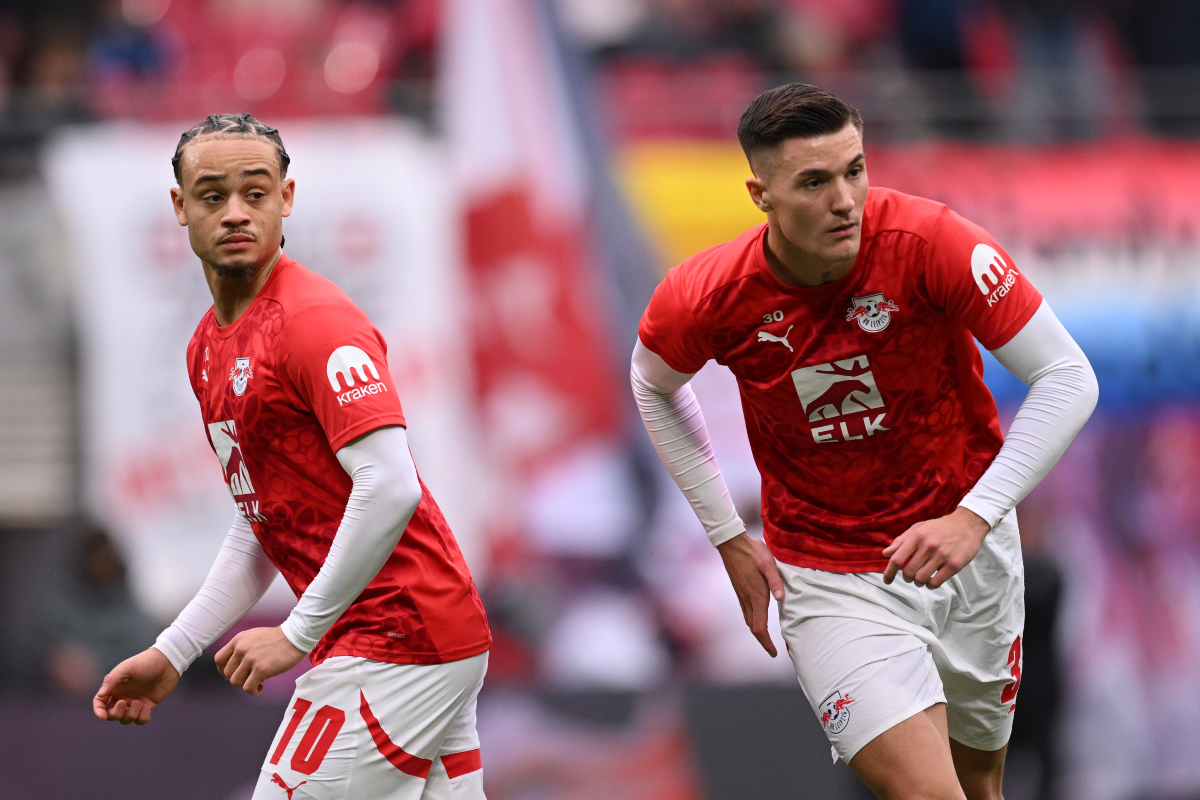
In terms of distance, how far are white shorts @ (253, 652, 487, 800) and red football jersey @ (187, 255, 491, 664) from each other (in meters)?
0.05

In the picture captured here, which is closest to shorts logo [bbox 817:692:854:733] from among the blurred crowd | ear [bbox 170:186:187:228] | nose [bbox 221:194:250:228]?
nose [bbox 221:194:250:228]

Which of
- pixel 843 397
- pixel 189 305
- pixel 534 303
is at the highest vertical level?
pixel 843 397

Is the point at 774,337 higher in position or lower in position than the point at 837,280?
lower

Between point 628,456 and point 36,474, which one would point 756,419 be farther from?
point 36,474

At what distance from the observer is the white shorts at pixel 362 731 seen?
309 centimetres

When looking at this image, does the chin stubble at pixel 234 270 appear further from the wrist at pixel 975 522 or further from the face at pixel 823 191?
the wrist at pixel 975 522

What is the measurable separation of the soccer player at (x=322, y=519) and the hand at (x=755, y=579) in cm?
76

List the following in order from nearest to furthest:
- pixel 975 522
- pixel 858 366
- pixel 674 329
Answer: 1. pixel 975 522
2. pixel 858 366
3. pixel 674 329

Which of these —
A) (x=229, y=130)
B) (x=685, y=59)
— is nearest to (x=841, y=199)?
(x=229, y=130)

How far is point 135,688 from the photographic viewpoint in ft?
11.0

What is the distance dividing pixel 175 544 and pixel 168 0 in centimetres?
404

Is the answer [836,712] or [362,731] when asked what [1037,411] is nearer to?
[836,712]

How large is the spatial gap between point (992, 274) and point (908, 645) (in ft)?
3.12

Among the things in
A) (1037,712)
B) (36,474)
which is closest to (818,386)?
(1037,712)
